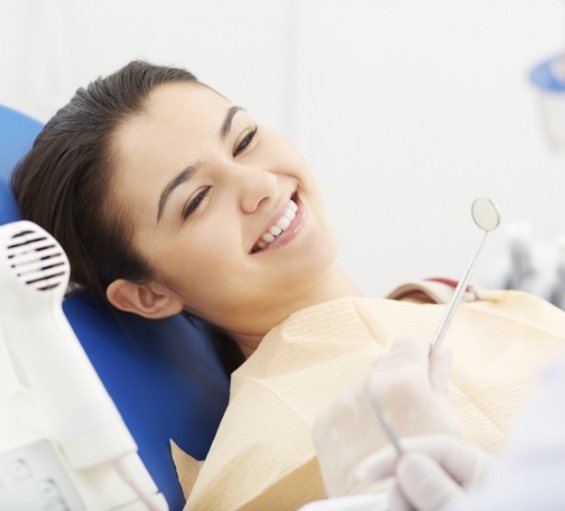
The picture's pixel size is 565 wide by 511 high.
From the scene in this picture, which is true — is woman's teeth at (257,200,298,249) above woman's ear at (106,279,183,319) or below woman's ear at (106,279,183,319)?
above

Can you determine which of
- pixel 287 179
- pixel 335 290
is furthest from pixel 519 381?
pixel 287 179

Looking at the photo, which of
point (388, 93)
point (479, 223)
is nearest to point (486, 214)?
point (479, 223)

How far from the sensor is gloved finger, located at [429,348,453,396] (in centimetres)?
115

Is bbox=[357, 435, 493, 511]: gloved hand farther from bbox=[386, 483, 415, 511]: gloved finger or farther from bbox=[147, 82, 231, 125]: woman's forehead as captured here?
bbox=[147, 82, 231, 125]: woman's forehead

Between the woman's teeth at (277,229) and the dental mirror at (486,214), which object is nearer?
the dental mirror at (486,214)

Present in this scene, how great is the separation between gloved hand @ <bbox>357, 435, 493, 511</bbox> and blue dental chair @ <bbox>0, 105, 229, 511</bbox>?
0.61 meters

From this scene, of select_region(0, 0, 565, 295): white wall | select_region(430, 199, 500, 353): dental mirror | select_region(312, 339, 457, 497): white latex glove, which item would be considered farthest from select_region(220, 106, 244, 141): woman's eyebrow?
select_region(0, 0, 565, 295): white wall

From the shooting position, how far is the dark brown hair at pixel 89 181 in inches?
59.3

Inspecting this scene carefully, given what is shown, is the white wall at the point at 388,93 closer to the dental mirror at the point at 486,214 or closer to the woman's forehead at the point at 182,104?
the woman's forehead at the point at 182,104

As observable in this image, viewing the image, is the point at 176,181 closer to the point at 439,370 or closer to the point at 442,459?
the point at 439,370

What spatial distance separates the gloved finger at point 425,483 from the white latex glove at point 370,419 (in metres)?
0.19

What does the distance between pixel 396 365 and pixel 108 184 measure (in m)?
0.56

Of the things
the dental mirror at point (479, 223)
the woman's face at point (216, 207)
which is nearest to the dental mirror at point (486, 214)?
the dental mirror at point (479, 223)

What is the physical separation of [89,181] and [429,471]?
83 centimetres
